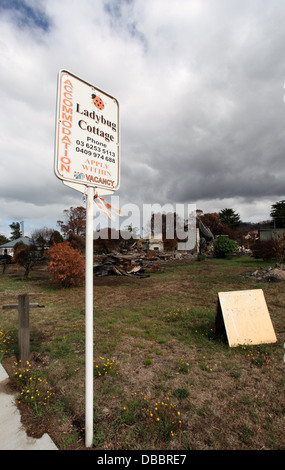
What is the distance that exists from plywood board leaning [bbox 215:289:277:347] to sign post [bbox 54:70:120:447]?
3.05m

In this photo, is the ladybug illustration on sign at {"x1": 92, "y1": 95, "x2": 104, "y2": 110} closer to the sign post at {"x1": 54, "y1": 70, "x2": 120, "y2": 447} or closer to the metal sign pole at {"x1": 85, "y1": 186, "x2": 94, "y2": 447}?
the sign post at {"x1": 54, "y1": 70, "x2": 120, "y2": 447}

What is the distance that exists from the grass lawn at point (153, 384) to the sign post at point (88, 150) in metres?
0.59

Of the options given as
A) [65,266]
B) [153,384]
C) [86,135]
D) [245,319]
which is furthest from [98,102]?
[65,266]

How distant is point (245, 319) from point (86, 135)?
4297 millimetres

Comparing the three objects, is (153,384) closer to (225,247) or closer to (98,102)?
(98,102)

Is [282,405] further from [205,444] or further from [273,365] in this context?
[205,444]

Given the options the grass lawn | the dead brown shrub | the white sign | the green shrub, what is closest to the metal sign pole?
the grass lawn

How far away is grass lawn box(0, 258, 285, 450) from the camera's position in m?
2.25

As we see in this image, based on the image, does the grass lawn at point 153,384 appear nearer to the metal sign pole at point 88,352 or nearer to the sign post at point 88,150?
the metal sign pole at point 88,352

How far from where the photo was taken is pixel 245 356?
3.83m

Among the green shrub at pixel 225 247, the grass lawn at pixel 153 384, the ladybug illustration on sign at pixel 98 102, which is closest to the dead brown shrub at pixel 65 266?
the grass lawn at pixel 153 384
